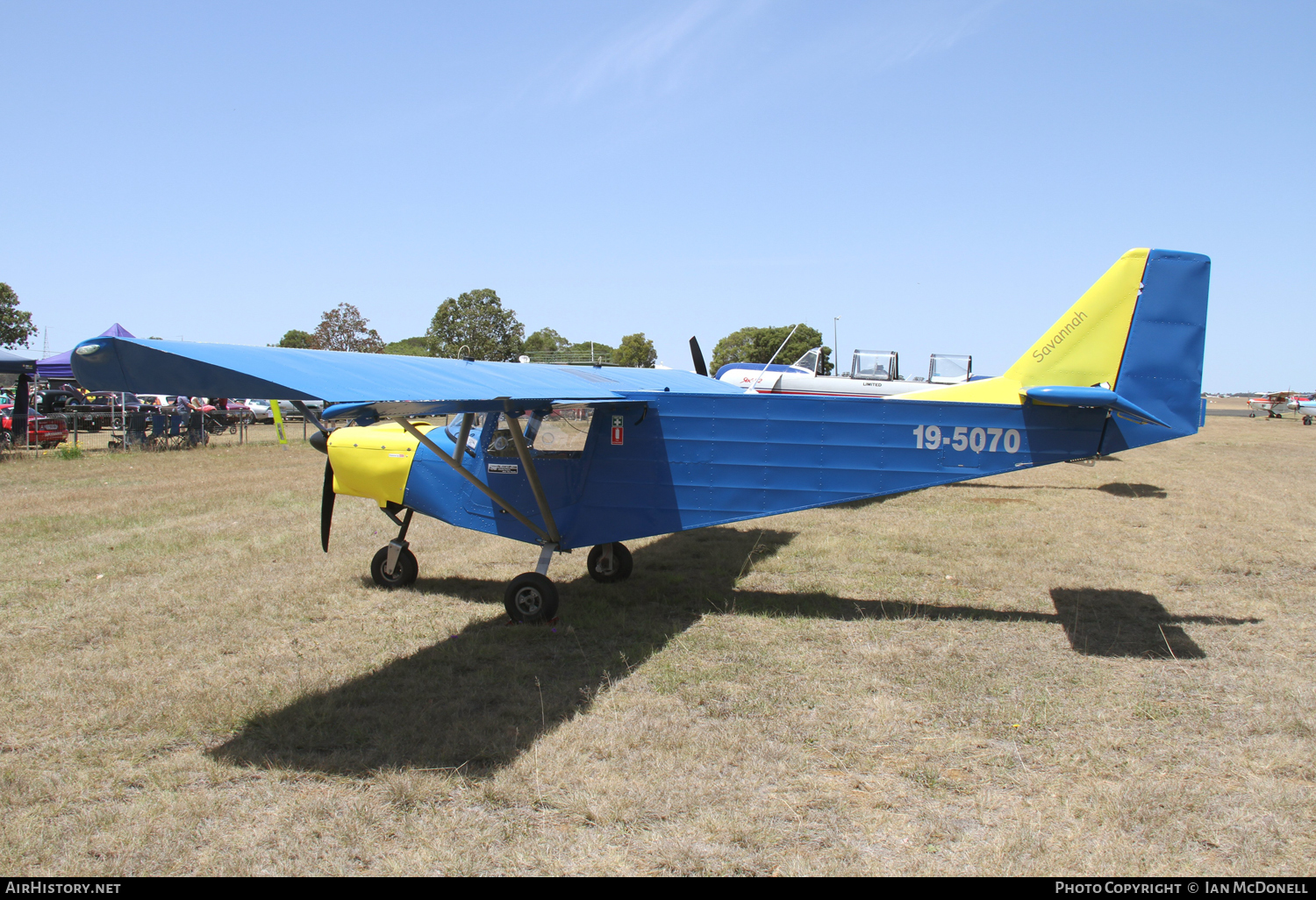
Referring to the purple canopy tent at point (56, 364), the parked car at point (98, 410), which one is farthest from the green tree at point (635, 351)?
the purple canopy tent at point (56, 364)

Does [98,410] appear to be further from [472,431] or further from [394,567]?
[472,431]

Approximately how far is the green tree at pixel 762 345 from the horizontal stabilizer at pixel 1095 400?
68.2 m

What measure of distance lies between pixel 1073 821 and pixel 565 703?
283cm

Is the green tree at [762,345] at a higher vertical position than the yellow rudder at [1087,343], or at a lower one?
higher

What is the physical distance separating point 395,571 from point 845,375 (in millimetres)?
13649

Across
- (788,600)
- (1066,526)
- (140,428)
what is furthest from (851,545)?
(140,428)

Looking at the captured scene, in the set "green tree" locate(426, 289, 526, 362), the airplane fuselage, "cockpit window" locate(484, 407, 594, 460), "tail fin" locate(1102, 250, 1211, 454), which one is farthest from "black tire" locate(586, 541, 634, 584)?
"green tree" locate(426, 289, 526, 362)

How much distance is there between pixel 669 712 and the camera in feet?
15.3

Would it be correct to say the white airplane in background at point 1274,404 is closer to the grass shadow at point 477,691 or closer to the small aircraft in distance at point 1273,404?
the small aircraft in distance at point 1273,404

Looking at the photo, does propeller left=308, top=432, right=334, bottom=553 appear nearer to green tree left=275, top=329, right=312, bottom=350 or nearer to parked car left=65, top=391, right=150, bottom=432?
parked car left=65, top=391, right=150, bottom=432

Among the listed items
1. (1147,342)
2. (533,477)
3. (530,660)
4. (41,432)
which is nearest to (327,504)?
(533,477)

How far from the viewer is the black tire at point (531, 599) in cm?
646

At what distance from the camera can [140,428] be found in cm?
2355

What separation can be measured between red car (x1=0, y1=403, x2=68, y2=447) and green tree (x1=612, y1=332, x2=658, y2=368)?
208ft
